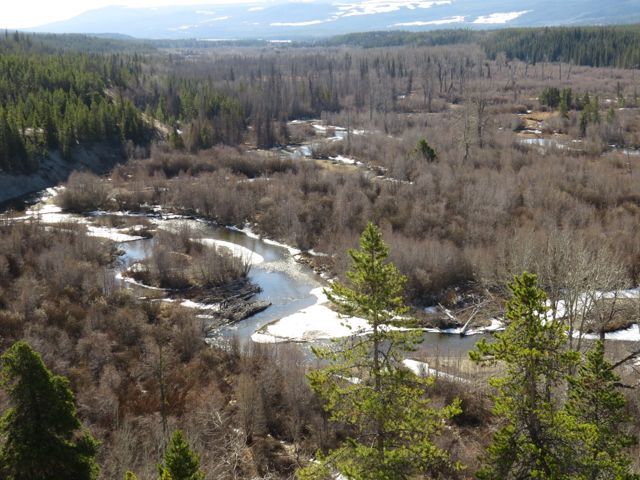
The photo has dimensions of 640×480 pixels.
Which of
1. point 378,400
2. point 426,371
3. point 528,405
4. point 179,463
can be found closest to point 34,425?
point 179,463

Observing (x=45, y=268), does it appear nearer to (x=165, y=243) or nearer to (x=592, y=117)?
(x=165, y=243)

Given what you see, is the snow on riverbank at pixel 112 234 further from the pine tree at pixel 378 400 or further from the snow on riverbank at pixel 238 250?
the pine tree at pixel 378 400

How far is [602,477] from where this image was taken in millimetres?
11664

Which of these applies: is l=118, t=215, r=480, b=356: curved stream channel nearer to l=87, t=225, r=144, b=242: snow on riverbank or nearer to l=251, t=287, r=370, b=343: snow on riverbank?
l=251, t=287, r=370, b=343: snow on riverbank

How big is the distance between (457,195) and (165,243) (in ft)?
82.9

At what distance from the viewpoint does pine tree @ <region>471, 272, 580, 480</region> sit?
1136cm

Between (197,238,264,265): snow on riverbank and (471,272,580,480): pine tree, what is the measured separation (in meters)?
35.2

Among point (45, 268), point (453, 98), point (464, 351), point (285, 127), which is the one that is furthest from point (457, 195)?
point (453, 98)

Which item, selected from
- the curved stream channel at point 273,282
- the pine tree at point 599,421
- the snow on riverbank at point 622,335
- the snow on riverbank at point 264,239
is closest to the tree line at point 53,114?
the curved stream channel at point 273,282

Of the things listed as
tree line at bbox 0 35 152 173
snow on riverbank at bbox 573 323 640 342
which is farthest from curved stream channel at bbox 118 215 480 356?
tree line at bbox 0 35 152 173

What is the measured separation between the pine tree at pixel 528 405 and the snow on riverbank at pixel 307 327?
2233 cm

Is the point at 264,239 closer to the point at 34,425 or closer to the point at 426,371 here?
the point at 426,371

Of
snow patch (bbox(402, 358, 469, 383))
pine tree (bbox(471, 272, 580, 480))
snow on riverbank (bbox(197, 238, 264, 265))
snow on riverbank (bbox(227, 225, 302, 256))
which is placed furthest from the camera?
snow on riverbank (bbox(227, 225, 302, 256))

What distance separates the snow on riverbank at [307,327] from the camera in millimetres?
35250
